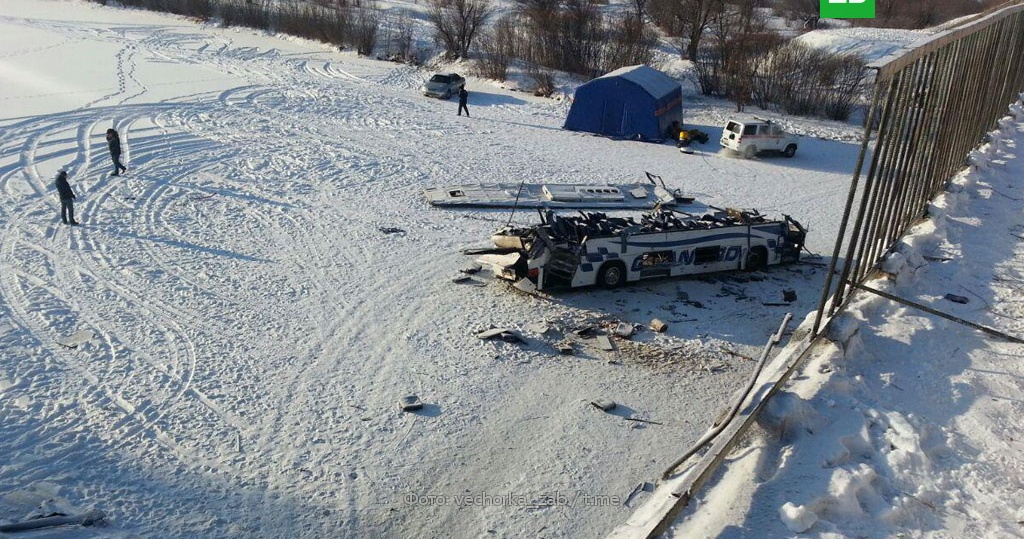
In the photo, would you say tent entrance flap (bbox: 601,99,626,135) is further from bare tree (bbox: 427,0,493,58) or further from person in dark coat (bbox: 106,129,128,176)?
bare tree (bbox: 427,0,493,58)

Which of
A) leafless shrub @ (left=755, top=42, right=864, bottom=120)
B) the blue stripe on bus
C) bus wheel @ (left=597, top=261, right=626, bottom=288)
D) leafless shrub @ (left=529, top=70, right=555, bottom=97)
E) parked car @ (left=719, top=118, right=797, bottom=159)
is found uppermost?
leafless shrub @ (left=755, top=42, right=864, bottom=120)

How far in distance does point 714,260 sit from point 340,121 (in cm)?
1666

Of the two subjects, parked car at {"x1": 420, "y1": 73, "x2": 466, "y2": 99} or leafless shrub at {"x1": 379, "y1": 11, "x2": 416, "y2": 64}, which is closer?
parked car at {"x1": 420, "y1": 73, "x2": 466, "y2": 99}

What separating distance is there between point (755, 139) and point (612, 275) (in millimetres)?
13770

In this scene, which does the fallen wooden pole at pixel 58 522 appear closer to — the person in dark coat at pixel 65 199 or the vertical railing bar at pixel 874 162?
the vertical railing bar at pixel 874 162

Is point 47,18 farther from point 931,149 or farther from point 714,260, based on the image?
point 931,149

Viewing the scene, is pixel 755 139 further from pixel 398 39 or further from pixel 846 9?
pixel 846 9

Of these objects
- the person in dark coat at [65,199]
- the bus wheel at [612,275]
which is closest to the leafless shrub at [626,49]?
the bus wheel at [612,275]

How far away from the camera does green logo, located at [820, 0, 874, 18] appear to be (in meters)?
53.1

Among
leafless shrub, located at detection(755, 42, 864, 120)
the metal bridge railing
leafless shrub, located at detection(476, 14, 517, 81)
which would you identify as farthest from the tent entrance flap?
the metal bridge railing

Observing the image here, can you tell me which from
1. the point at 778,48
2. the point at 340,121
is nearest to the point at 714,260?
the point at 340,121

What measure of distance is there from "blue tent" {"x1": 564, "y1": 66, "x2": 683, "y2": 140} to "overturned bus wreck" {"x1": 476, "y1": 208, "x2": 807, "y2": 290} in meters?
12.7

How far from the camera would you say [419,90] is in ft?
115

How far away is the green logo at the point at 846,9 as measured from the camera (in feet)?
174
